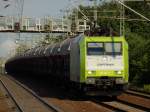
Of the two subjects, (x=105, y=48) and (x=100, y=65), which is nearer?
(x=100, y=65)

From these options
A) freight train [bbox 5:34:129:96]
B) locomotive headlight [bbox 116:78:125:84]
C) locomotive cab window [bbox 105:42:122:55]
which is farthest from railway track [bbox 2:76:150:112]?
locomotive cab window [bbox 105:42:122:55]

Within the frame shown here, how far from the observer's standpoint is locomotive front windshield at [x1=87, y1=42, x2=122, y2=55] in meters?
24.6

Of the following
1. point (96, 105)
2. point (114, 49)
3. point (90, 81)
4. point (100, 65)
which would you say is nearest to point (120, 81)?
point (100, 65)

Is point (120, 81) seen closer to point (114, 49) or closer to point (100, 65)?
point (100, 65)

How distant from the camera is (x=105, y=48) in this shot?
24.7m

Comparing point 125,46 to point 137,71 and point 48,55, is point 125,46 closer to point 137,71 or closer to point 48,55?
point 48,55

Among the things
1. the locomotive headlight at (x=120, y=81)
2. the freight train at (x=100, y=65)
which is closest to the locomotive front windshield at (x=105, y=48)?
the freight train at (x=100, y=65)

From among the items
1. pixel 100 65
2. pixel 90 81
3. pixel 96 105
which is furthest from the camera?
pixel 100 65

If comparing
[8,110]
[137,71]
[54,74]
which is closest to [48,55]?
[54,74]

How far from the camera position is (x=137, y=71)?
4075 cm

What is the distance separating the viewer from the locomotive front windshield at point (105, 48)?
24.6 m

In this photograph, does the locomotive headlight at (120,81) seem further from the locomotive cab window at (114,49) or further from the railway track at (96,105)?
the locomotive cab window at (114,49)

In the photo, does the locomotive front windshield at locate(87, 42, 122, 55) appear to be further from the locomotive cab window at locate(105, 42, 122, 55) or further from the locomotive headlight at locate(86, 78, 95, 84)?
the locomotive headlight at locate(86, 78, 95, 84)

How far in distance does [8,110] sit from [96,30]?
6.47m
